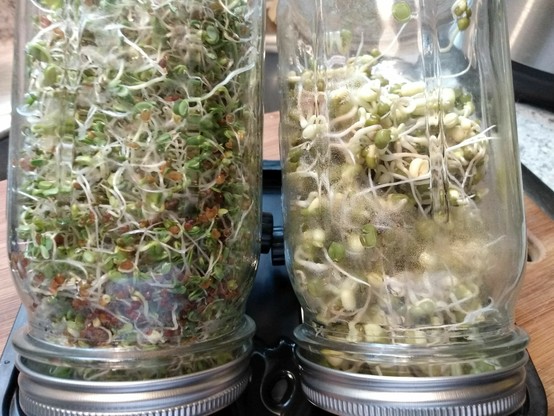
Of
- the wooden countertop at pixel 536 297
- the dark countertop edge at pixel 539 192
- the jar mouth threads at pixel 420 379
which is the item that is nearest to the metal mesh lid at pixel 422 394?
the jar mouth threads at pixel 420 379

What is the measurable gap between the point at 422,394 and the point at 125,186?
0.25 metres

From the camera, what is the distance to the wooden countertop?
1.90ft

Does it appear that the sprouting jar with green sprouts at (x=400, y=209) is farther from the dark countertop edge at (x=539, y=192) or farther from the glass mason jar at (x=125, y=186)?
the dark countertop edge at (x=539, y=192)

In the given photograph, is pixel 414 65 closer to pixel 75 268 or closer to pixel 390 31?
pixel 390 31

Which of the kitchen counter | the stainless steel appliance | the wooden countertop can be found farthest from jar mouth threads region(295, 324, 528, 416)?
the stainless steel appliance

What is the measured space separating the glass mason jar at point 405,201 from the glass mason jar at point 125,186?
0.07 m

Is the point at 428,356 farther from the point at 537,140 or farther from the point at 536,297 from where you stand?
the point at 537,140

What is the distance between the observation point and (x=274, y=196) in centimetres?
67

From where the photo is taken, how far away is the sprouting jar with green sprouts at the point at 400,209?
Answer: 1.41 ft

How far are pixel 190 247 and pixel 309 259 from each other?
95 mm

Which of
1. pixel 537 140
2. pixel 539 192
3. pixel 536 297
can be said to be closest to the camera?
pixel 536 297

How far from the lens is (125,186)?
0.42 meters

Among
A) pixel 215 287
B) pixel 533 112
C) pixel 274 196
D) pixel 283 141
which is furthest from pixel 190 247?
pixel 533 112

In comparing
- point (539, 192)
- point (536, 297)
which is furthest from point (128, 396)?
point (539, 192)
